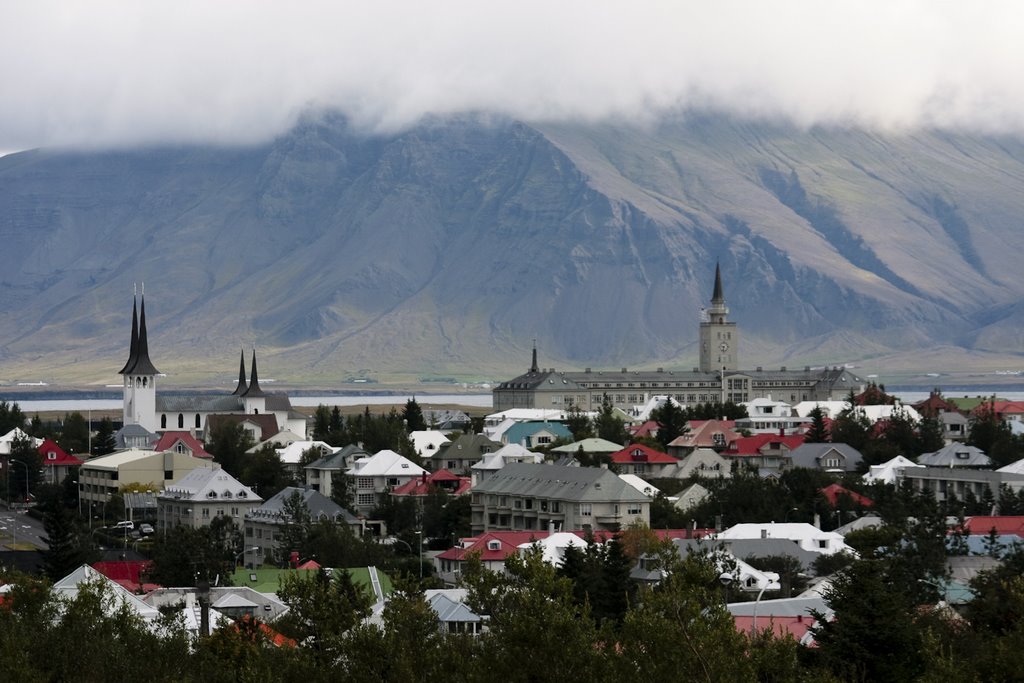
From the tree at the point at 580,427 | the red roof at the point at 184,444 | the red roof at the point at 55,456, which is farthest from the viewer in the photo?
the tree at the point at 580,427

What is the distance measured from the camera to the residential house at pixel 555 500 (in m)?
118

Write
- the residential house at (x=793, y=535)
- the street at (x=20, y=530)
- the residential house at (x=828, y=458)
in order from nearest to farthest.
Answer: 1. the residential house at (x=793, y=535)
2. the street at (x=20, y=530)
3. the residential house at (x=828, y=458)

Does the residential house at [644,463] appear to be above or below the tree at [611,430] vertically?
below

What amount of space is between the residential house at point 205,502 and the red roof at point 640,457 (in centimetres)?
2489

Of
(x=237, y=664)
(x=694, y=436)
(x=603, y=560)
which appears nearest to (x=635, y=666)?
(x=237, y=664)

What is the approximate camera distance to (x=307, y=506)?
121688 mm

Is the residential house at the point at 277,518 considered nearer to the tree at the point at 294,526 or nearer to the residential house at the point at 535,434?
the tree at the point at 294,526

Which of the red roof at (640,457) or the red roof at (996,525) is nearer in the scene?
the red roof at (996,525)

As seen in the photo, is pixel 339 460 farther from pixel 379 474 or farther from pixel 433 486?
pixel 433 486

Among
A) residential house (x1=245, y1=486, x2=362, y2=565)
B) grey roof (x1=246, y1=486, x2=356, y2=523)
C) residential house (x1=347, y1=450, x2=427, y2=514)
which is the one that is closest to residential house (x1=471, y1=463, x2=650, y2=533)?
residential house (x1=245, y1=486, x2=362, y2=565)

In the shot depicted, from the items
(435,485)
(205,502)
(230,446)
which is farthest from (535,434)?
(205,502)

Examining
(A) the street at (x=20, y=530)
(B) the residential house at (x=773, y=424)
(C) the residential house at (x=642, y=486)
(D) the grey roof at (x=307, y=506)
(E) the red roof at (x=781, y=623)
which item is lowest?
(A) the street at (x=20, y=530)

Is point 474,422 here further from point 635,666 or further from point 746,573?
point 635,666

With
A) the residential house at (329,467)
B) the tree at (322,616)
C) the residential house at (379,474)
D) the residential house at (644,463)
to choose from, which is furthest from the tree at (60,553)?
the residential house at (644,463)
